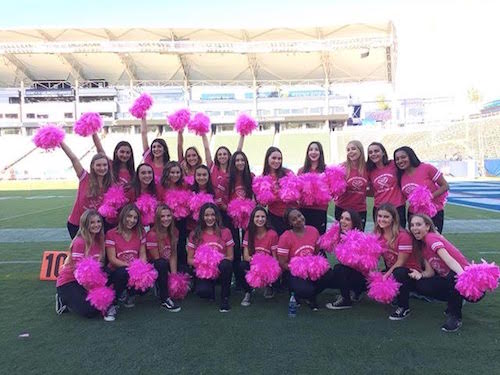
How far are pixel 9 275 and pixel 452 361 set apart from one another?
4514mm

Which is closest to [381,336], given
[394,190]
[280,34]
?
[394,190]

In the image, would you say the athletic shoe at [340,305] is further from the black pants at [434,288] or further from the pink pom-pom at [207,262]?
the pink pom-pom at [207,262]

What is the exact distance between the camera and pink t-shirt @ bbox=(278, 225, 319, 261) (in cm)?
366

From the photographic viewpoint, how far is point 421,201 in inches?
143

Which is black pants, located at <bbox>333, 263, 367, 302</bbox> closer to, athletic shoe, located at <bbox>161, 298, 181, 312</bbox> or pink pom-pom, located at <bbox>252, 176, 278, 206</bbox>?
pink pom-pom, located at <bbox>252, 176, 278, 206</bbox>

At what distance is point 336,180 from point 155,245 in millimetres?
1776

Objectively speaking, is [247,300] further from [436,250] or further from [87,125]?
[87,125]

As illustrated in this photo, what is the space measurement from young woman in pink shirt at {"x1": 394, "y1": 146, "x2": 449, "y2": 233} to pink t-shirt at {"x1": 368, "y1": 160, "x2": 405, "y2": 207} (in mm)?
→ 51

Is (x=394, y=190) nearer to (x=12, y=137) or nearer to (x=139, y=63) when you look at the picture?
(x=139, y=63)

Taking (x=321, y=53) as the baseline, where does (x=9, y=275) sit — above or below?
below

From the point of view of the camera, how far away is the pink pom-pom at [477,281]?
2934 mm

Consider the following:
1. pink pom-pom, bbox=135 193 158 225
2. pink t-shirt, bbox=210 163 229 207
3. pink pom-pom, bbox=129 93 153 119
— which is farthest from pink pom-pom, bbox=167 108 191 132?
pink pom-pom, bbox=135 193 158 225

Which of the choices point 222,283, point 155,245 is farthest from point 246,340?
point 155,245

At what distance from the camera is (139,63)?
33094 millimetres
